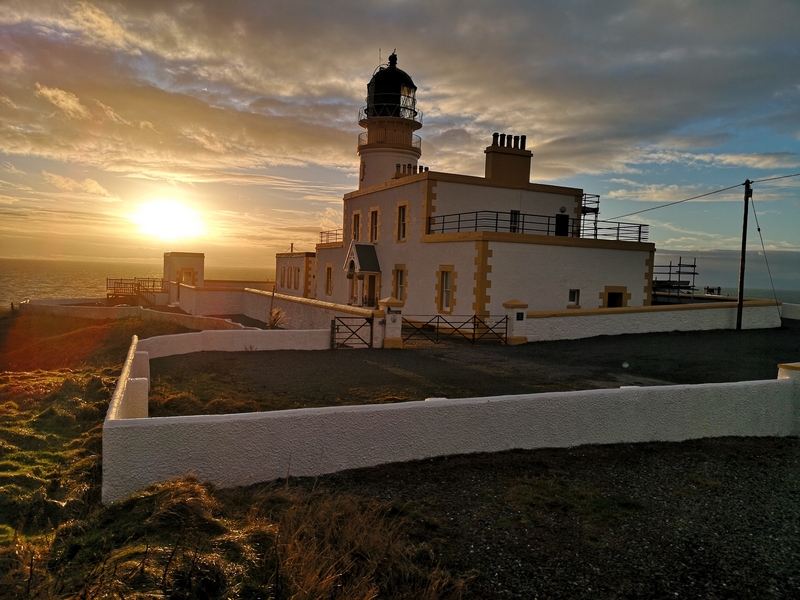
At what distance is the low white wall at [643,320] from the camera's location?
1842 cm

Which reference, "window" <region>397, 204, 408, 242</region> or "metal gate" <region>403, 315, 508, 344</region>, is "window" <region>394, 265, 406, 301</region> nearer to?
"window" <region>397, 204, 408, 242</region>

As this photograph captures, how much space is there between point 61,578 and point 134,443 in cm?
204

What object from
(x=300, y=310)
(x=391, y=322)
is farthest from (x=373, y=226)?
(x=391, y=322)

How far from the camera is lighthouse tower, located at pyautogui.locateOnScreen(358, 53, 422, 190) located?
3003 centimetres

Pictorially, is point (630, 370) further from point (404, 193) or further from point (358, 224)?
point (358, 224)

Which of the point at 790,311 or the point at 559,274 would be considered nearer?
the point at 559,274

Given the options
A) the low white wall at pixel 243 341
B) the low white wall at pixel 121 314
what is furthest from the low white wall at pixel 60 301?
the low white wall at pixel 243 341

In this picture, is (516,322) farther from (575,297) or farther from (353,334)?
(353,334)

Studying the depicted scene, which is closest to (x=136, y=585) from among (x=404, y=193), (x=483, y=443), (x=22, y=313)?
(x=483, y=443)

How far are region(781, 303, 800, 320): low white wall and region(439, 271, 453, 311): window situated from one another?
14020mm

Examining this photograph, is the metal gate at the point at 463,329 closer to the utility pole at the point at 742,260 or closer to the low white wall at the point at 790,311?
the utility pole at the point at 742,260

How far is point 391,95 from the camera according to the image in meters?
30.6

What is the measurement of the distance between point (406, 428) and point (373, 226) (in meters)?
19.6

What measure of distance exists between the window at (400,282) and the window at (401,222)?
1203 mm
